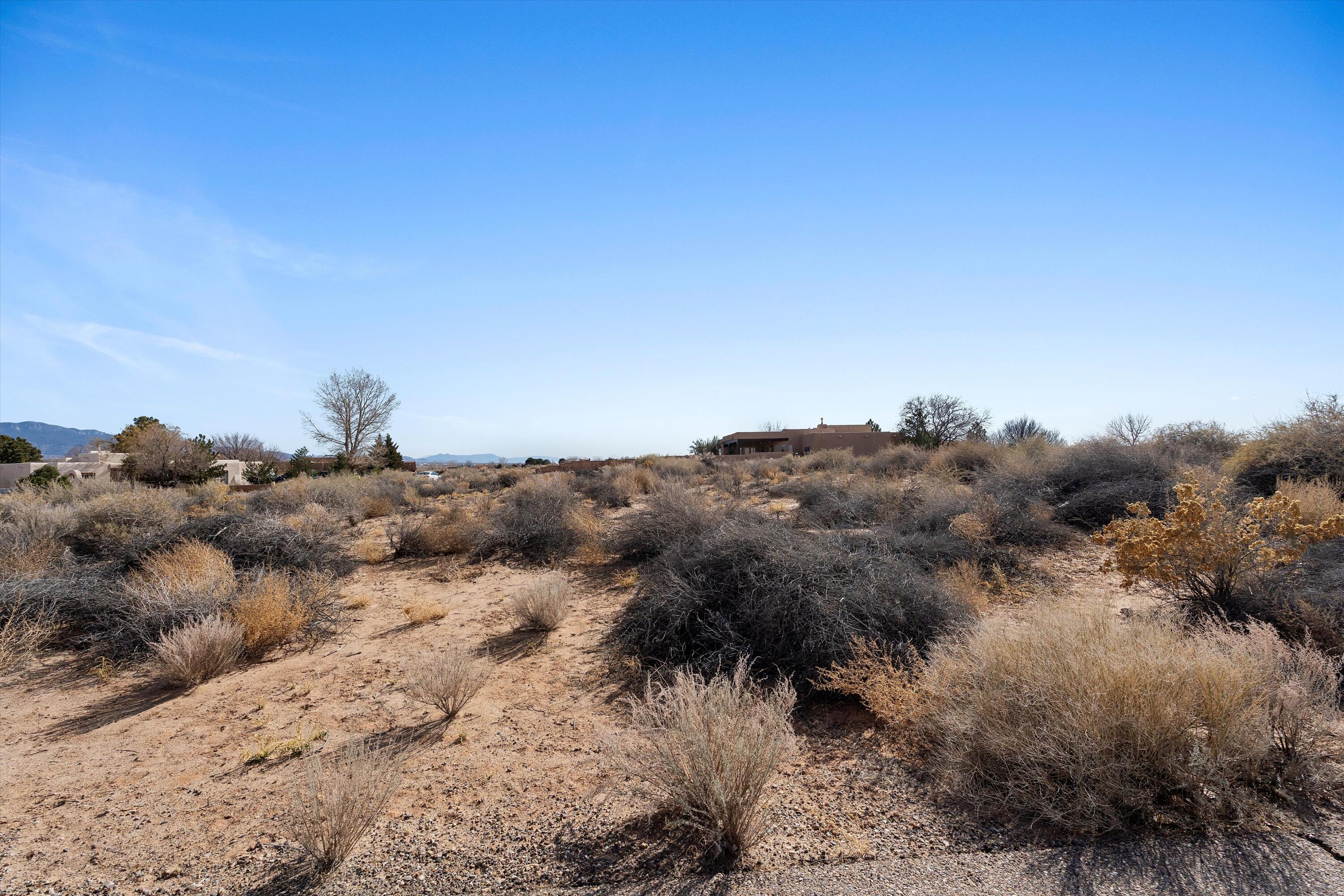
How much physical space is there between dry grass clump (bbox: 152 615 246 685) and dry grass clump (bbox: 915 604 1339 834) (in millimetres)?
6011

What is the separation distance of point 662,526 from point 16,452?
1526 inches

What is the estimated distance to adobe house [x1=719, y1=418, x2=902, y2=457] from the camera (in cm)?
A: 3559

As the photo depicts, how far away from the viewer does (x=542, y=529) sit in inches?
426

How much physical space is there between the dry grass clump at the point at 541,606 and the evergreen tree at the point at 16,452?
3703 cm

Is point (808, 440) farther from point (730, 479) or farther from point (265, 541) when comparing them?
point (265, 541)

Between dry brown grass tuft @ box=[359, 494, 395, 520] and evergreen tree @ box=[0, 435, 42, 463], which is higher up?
evergreen tree @ box=[0, 435, 42, 463]

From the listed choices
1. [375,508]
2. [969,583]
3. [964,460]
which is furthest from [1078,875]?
[964,460]

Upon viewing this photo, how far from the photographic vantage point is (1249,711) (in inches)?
122

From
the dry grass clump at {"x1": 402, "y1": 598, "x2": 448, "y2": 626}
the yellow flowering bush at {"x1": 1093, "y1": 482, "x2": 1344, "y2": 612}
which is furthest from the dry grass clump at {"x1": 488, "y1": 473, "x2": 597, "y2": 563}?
the yellow flowering bush at {"x1": 1093, "y1": 482, "x2": 1344, "y2": 612}

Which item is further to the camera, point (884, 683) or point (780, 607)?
point (780, 607)

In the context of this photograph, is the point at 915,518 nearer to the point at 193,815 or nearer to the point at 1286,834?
the point at 1286,834

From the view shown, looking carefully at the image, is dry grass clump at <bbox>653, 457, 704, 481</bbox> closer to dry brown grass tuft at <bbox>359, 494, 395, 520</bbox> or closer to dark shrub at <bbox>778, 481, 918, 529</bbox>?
dark shrub at <bbox>778, 481, 918, 529</bbox>

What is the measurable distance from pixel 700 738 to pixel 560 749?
Answer: 1554mm

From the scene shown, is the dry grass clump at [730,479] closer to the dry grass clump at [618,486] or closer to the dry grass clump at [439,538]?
the dry grass clump at [618,486]
